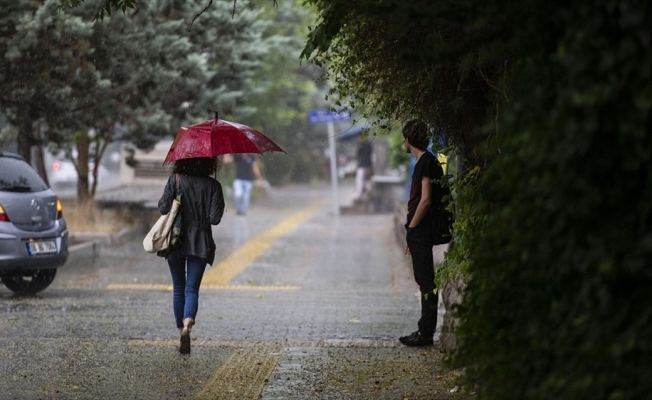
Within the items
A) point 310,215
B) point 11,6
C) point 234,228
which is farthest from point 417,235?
point 310,215

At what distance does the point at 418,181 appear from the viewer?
8.55 m

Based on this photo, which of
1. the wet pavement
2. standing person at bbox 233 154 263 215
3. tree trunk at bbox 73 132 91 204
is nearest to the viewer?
the wet pavement

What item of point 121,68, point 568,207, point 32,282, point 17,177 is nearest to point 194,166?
point 17,177

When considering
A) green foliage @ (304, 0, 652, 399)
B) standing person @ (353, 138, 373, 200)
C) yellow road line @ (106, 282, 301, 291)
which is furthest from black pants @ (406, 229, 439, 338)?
standing person @ (353, 138, 373, 200)

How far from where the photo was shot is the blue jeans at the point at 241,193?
26.2 m

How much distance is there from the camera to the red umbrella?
8375mm

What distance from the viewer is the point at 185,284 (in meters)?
8.70

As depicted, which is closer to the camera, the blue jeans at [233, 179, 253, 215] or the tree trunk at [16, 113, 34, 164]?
the tree trunk at [16, 113, 34, 164]

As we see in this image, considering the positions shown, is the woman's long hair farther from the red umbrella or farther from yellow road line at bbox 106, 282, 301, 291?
yellow road line at bbox 106, 282, 301, 291

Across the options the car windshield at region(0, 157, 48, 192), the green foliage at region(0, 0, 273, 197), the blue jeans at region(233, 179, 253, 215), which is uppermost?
the green foliage at region(0, 0, 273, 197)

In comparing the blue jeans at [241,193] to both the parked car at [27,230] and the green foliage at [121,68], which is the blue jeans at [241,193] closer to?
the green foliage at [121,68]

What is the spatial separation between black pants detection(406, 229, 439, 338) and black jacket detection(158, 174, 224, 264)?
1.50 m

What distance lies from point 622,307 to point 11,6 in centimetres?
1227

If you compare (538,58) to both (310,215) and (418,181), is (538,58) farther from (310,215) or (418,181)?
(310,215)
